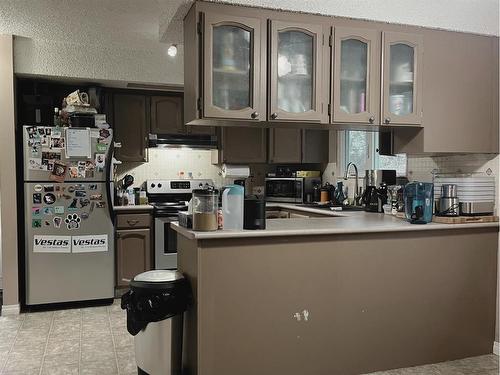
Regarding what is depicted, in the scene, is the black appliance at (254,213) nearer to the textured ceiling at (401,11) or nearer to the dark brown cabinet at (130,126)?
the textured ceiling at (401,11)

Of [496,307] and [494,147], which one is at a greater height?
[494,147]

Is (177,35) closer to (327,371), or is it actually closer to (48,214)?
(48,214)

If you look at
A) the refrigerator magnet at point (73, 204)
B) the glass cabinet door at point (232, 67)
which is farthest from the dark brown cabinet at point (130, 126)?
the glass cabinet door at point (232, 67)

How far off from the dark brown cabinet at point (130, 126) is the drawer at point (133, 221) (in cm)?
74

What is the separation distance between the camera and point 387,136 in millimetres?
3531

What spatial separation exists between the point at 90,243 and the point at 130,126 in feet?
4.68

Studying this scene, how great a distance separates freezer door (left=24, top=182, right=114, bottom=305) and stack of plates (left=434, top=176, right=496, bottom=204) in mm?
2946

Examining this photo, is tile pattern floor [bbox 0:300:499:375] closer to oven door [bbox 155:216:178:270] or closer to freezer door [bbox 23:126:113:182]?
oven door [bbox 155:216:178:270]

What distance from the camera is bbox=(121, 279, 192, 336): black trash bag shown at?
2510 millimetres

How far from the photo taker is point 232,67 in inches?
106

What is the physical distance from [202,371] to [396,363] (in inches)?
50.6

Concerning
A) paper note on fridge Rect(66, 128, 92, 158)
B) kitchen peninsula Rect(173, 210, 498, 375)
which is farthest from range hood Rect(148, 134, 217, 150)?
kitchen peninsula Rect(173, 210, 498, 375)

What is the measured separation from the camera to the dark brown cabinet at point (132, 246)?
4.56 meters

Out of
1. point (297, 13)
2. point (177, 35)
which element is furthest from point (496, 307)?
point (177, 35)
